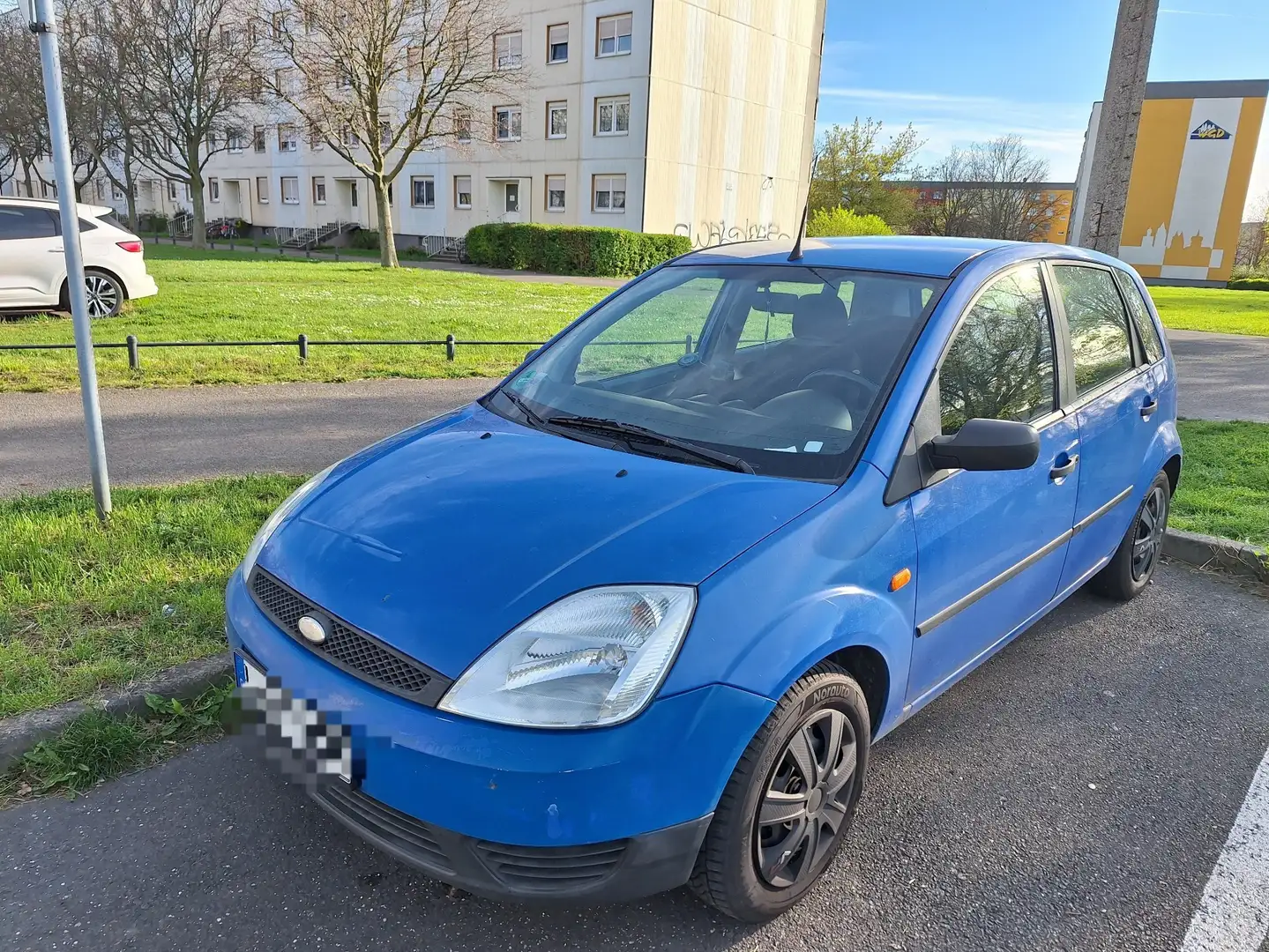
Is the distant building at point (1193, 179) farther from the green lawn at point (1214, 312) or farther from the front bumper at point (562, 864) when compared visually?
the front bumper at point (562, 864)

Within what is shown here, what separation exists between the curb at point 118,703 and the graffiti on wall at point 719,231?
3304cm

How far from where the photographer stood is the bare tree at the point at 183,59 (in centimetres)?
2945

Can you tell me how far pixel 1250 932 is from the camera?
2367 millimetres

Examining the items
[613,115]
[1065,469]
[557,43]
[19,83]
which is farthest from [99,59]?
[1065,469]

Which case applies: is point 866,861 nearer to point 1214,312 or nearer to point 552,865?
point 552,865

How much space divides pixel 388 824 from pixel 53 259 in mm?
11943

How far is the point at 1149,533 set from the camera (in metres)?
4.55

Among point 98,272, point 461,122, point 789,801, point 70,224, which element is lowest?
point 789,801

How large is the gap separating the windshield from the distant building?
192ft

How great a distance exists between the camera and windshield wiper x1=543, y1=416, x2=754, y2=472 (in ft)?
8.62

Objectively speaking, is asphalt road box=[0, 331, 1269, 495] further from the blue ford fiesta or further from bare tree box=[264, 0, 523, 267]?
bare tree box=[264, 0, 523, 267]

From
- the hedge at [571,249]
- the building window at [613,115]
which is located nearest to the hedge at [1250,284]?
the hedge at [571,249]

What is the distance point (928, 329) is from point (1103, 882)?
1.73 metres

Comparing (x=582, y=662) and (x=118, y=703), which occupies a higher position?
(x=582, y=662)
